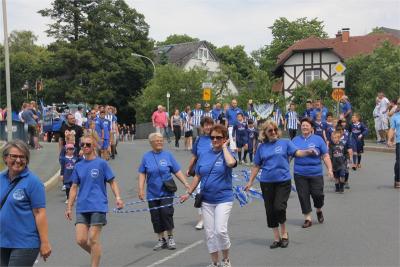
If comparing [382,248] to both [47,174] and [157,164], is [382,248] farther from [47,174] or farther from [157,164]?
[47,174]

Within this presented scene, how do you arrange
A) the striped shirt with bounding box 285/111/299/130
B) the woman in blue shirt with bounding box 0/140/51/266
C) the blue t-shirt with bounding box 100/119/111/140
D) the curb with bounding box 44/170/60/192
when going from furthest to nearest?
1. the striped shirt with bounding box 285/111/299/130
2. the blue t-shirt with bounding box 100/119/111/140
3. the curb with bounding box 44/170/60/192
4. the woman in blue shirt with bounding box 0/140/51/266

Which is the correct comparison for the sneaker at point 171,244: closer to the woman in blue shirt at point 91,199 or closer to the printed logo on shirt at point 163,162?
the printed logo on shirt at point 163,162

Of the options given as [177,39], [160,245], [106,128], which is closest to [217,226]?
[160,245]

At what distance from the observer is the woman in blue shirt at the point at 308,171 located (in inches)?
383

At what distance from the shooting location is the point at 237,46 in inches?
3787

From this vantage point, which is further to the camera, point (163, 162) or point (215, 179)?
point (163, 162)

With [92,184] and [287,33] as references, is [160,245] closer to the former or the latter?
[92,184]

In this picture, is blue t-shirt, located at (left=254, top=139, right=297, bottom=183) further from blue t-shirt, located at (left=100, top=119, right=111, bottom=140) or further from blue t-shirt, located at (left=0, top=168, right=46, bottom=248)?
blue t-shirt, located at (left=100, top=119, right=111, bottom=140)

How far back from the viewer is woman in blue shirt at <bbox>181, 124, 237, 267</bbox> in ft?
23.4

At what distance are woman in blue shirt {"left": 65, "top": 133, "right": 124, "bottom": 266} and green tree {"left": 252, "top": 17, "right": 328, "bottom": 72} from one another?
78.4 m

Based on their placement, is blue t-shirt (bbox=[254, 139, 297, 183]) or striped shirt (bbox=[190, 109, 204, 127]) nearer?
blue t-shirt (bbox=[254, 139, 297, 183])

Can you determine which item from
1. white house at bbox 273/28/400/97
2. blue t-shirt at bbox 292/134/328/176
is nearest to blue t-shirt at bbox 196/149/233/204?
blue t-shirt at bbox 292/134/328/176

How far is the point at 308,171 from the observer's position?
9.86 metres

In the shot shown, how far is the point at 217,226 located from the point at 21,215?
2.61 meters
